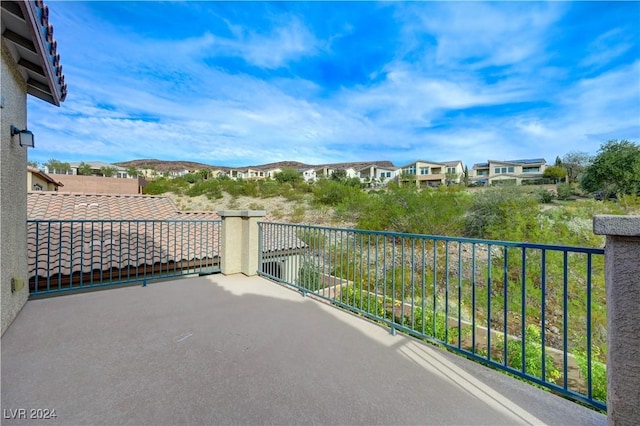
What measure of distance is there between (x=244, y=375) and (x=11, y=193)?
3150 millimetres

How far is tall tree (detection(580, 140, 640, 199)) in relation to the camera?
17.6 meters

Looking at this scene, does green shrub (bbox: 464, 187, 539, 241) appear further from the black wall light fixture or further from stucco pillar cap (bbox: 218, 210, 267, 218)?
the black wall light fixture

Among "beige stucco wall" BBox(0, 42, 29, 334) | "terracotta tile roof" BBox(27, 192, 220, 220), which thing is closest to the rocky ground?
"terracotta tile roof" BBox(27, 192, 220, 220)

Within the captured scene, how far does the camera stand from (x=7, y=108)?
8.71ft

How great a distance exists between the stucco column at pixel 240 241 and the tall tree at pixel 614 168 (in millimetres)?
22649

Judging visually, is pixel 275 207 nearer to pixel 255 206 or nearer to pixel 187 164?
pixel 255 206

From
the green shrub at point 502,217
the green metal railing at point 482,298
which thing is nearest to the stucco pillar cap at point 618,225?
the green metal railing at point 482,298

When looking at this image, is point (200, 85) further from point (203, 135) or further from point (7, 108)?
point (203, 135)

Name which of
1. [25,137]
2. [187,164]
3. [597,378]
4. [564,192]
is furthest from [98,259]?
A: [187,164]

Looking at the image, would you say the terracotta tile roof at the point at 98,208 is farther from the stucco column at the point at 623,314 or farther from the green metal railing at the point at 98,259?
the stucco column at the point at 623,314

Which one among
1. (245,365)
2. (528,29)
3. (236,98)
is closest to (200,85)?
(236,98)

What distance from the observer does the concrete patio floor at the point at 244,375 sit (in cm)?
161

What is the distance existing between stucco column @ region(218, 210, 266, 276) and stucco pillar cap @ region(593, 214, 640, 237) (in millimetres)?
4247

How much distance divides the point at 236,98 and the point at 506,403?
55.1 ft
